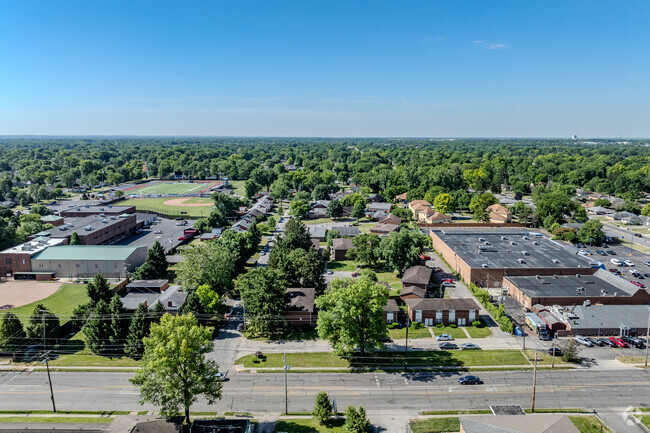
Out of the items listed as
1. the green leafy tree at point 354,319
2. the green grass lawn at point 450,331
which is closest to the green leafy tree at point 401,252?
the green grass lawn at point 450,331

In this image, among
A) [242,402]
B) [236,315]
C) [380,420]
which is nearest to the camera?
[380,420]

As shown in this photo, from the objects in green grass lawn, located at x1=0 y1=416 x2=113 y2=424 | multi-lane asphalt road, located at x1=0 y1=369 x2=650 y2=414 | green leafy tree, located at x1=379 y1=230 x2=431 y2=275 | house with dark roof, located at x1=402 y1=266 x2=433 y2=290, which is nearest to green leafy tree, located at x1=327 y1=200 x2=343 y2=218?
green leafy tree, located at x1=379 y1=230 x2=431 y2=275

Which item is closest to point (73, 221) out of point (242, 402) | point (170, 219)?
point (170, 219)

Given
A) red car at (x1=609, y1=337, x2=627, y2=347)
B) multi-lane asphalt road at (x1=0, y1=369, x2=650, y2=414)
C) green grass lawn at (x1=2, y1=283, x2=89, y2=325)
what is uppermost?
green grass lawn at (x1=2, y1=283, x2=89, y2=325)

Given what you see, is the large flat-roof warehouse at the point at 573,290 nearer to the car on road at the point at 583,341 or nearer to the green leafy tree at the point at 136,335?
the car on road at the point at 583,341

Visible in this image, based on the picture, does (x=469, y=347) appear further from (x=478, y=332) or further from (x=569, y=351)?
(x=569, y=351)

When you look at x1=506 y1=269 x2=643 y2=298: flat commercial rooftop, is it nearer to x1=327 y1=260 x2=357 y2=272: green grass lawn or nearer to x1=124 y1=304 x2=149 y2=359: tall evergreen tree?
x1=327 y1=260 x2=357 y2=272: green grass lawn

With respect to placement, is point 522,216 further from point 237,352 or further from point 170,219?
point 170,219
